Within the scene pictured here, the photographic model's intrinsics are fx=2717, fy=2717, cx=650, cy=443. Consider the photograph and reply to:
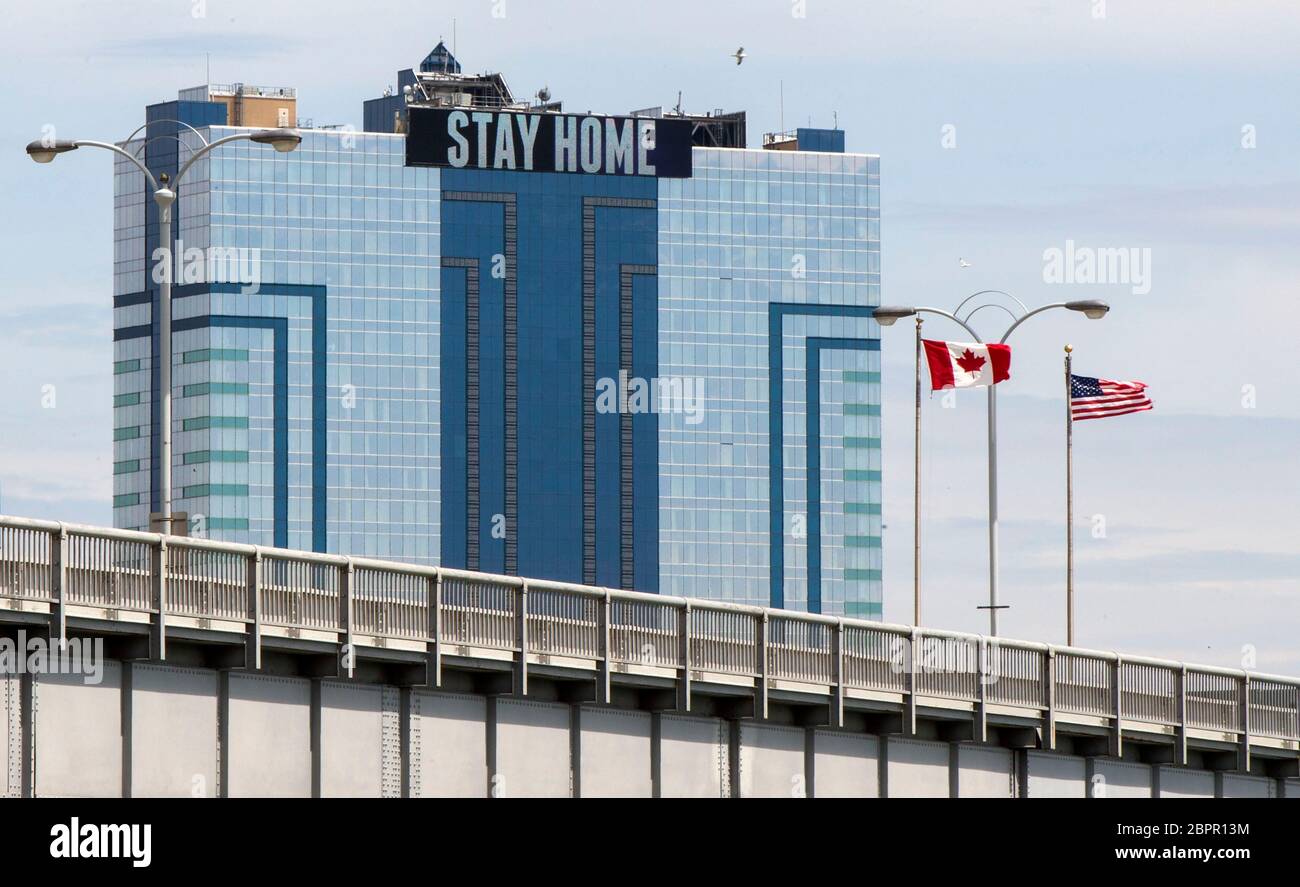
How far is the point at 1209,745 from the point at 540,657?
17.3 meters

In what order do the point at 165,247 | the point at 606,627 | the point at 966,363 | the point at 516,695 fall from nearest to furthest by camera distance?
the point at 516,695 → the point at 606,627 → the point at 165,247 → the point at 966,363

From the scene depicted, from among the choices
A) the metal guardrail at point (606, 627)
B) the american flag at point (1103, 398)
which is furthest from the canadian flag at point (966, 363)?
the metal guardrail at point (606, 627)

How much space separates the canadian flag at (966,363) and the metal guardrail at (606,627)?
36.3 feet

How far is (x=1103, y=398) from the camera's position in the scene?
6275 cm

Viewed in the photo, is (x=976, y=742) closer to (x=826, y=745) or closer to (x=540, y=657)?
(x=826, y=745)

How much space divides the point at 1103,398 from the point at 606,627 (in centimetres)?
2416

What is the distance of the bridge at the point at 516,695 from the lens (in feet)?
114

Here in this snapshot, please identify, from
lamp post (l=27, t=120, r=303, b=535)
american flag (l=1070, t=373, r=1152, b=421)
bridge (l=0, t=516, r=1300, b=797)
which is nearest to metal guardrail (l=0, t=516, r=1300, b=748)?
bridge (l=0, t=516, r=1300, b=797)

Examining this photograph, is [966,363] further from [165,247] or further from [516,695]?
[516,695]

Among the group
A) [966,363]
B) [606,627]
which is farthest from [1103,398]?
[606,627]

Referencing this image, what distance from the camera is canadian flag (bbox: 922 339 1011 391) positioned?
61812 millimetres
